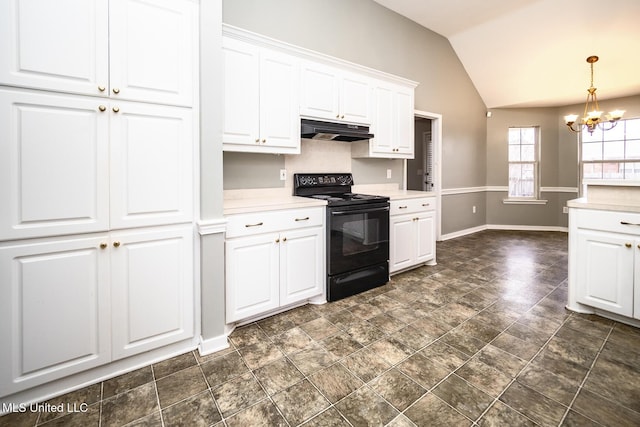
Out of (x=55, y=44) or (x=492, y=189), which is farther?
(x=492, y=189)

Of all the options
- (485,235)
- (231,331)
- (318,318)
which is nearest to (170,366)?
(231,331)

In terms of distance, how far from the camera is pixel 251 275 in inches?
92.7

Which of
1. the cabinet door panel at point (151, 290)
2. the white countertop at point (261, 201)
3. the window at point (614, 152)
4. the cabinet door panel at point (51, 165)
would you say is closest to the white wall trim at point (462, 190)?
the window at point (614, 152)

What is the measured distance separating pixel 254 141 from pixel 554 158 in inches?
251

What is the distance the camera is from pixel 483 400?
159 cm

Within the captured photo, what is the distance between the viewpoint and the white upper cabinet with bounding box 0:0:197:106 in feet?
4.82

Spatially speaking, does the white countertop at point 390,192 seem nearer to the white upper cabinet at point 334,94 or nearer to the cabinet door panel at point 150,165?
the white upper cabinet at point 334,94

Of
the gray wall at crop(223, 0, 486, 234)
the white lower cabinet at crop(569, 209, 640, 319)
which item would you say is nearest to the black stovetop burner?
the gray wall at crop(223, 0, 486, 234)

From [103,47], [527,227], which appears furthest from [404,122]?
[527,227]

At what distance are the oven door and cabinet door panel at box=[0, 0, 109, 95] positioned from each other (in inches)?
73.7

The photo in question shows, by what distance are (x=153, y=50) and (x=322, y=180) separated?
6.46 ft

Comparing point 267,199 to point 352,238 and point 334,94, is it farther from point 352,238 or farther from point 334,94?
point 334,94

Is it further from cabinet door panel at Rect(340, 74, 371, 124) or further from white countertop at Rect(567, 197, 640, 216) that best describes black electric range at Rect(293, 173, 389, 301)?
white countertop at Rect(567, 197, 640, 216)

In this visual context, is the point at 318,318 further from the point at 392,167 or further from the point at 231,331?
the point at 392,167
